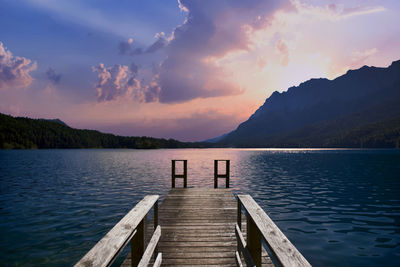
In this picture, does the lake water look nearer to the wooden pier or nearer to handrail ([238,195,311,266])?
the wooden pier

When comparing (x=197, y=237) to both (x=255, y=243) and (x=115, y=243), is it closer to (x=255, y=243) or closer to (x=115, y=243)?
(x=255, y=243)

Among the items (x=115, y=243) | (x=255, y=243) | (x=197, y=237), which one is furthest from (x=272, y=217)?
(x=115, y=243)

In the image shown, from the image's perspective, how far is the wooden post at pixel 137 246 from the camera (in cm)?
372

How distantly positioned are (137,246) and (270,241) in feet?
7.55

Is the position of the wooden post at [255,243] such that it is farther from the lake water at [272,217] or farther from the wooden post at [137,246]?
the lake water at [272,217]

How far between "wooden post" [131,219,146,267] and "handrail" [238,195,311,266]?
5.97 ft

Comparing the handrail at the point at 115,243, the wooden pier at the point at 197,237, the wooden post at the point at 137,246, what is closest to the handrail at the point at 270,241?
the wooden pier at the point at 197,237

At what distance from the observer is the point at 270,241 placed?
8.63ft

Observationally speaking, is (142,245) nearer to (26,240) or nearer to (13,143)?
(26,240)

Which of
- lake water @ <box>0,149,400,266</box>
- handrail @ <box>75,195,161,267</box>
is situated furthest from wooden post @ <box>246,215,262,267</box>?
lake water @ <box>0,149,400,266</box>

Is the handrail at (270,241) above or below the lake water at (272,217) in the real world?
above

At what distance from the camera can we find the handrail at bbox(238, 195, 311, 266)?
216 cm

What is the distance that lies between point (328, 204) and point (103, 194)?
18.1 meters

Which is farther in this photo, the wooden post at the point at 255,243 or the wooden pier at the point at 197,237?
the wooden post at the point at 255,243
